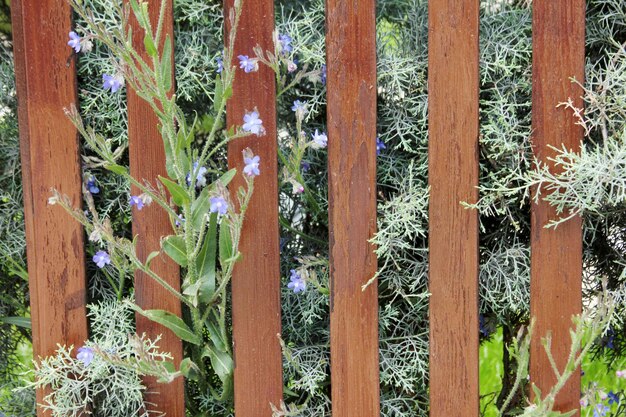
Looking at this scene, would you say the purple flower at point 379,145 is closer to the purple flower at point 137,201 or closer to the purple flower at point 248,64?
the purple flower at point 248,64

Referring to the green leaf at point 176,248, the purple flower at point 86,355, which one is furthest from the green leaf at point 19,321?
the green leaf at point 176,248

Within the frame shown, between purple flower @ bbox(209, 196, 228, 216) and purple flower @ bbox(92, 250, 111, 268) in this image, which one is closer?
purple flower @ bbox(209, 196, 228, 216)

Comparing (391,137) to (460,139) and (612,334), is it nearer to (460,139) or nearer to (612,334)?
(460,139)

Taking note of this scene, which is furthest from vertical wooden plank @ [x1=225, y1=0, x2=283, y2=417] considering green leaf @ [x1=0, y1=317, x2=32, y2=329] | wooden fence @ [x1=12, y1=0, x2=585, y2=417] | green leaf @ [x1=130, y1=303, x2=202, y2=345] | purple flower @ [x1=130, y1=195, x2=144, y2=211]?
green leaf @ [x1=0, y1=317, x2=32, y2=329]

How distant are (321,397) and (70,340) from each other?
64cm

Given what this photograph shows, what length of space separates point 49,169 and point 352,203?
73cm

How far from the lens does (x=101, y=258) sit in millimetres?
2023

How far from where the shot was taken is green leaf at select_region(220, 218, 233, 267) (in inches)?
76.1

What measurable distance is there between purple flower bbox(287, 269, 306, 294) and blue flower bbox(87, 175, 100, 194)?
0.52 meters

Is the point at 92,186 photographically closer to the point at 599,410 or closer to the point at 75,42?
the point at 75,42

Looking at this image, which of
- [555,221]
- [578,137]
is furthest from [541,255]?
[578,137]

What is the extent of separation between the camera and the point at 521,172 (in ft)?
6.49

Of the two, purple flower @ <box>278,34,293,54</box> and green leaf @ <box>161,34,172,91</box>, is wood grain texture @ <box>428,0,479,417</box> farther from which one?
green leaf @ <box>161,34,172,91</box>

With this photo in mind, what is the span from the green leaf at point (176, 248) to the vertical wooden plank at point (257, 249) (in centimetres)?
14
